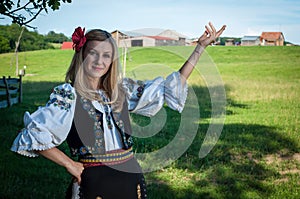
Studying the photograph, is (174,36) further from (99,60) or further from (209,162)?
(209,162)

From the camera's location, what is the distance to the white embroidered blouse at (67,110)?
6.98 ft

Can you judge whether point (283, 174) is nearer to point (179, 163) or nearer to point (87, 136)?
point (179, 163)

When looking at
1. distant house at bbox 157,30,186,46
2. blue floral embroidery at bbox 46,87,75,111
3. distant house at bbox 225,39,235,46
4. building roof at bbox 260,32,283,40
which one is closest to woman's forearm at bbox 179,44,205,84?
distant house at bbox 157,30,186,46

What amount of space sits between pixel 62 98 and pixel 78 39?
0.45 meters

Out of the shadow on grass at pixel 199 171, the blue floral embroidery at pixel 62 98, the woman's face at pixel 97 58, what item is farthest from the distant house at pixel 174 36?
the shadow on grass at pixel 199 171

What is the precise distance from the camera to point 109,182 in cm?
246

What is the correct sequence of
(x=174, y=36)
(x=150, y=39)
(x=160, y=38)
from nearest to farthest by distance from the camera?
(x=174, y=36) → (x=160, y=38) → (x=150, y=39)

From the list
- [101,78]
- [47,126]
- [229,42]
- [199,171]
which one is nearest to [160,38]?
[101,78]

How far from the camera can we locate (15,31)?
49.9m

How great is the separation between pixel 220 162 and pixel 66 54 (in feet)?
146

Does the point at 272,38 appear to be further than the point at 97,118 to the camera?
Yes

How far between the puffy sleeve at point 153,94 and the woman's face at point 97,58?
0.26 meters

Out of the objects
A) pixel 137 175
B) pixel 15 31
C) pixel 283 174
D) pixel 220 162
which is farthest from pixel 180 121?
pixel 15 31

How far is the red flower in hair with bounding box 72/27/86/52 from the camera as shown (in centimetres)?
252
